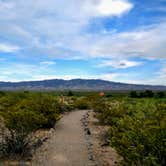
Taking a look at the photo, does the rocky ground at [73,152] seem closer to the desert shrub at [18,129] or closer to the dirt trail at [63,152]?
the dirt trail at [63,152]

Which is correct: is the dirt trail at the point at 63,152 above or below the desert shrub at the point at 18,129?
below

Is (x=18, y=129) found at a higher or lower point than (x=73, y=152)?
higher

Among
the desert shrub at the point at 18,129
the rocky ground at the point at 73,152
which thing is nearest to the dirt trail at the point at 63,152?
the rocky ground at the point at 73,152

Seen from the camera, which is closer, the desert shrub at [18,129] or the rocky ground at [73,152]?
the rocky ground at [73,152]

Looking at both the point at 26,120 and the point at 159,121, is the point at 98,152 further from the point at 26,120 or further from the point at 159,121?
the point at 159,121

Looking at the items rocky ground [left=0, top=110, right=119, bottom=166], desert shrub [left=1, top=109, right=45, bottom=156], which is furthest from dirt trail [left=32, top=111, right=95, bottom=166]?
desert shrub [left=1, top=109, right=45, bottom=156]

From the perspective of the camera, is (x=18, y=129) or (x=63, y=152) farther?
(x=63, y=152)

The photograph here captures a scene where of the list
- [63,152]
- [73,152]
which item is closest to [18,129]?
[63,152]

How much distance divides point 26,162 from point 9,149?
1640mm

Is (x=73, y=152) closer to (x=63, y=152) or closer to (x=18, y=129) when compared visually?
Answer: (x=63, y=152)

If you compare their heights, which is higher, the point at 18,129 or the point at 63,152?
the point at 18,129

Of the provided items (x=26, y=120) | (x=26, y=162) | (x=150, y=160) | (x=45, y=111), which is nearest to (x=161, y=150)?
(x=150, y=160)

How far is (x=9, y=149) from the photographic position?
16.4 meters

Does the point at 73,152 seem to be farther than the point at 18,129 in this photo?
Yes
